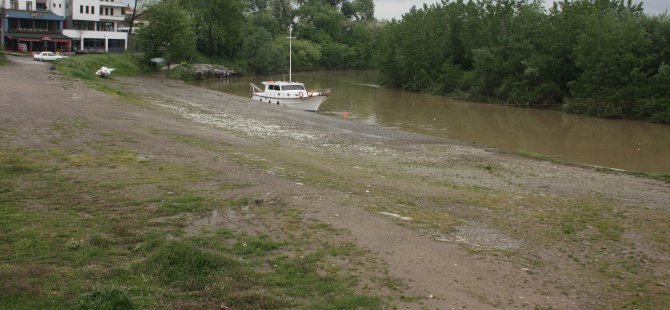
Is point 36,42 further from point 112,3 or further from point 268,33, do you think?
point 268,33

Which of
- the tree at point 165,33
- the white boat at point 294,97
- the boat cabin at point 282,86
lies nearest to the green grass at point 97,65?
the tree at point 165,33

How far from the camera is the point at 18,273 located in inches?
323

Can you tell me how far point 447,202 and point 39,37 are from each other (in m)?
84.5

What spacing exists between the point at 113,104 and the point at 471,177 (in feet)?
70.2

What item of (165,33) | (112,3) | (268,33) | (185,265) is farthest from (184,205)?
(268,33)

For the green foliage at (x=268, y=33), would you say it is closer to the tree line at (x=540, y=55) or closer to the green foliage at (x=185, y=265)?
the tree line at (x=540, y=55)

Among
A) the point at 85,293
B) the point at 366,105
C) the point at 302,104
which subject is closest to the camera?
the point at 85,293

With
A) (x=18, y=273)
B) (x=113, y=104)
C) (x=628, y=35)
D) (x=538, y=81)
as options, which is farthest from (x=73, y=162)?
(x=538, y=81)

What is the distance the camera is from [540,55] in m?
63.3

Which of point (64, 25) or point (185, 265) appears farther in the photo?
point (64, 25)

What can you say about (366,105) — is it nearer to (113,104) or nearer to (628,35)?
(628,35)

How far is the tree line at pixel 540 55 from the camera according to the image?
53.5 meters

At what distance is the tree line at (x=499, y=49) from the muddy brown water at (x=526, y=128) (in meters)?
3.16

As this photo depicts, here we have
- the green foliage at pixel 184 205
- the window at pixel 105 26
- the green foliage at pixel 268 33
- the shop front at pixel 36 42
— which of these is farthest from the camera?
the window at pixel 105 26
